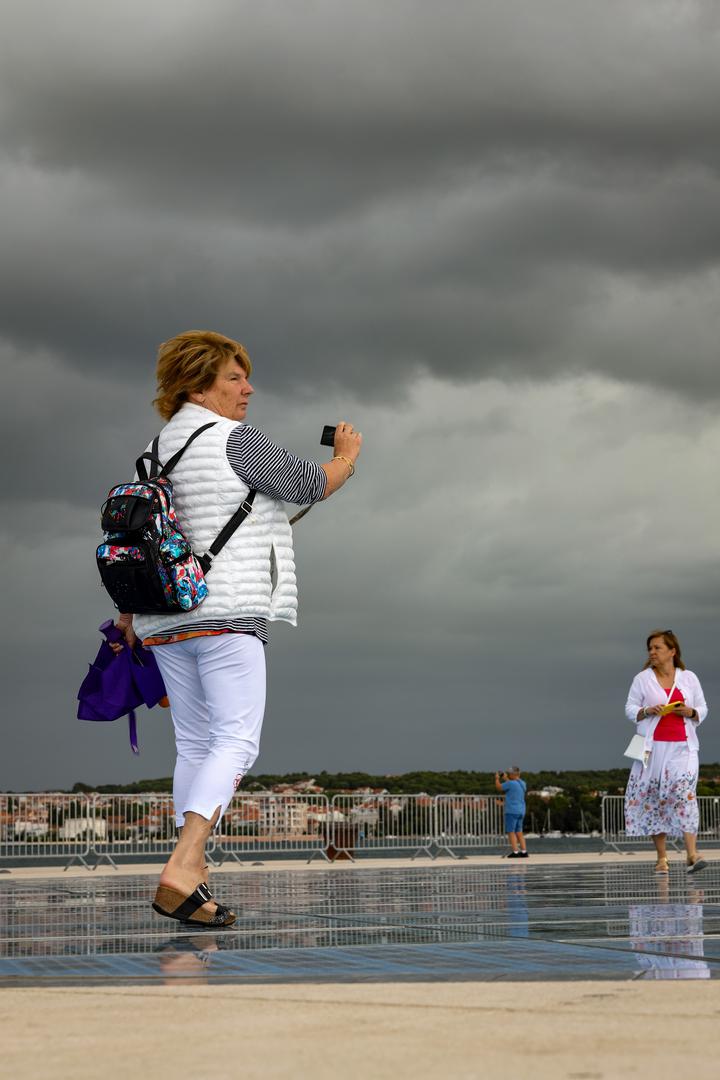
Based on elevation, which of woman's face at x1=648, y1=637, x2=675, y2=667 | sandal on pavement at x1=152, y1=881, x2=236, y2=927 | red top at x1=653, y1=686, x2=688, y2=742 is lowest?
sandal on pavement at x1=152, y1=881, x2=236, y2=927

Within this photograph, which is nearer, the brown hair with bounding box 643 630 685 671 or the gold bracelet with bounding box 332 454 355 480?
the gold bracelet with bounding box 332 454 355 480

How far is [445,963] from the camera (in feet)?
14.1

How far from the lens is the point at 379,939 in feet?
17.2

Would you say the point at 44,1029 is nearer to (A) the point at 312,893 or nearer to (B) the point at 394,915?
(B) the point at 394,915

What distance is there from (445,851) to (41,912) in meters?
23.5

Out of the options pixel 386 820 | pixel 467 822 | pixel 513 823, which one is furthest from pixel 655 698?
pixel 467 822

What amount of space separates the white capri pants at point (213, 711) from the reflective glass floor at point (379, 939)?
0.58 meters

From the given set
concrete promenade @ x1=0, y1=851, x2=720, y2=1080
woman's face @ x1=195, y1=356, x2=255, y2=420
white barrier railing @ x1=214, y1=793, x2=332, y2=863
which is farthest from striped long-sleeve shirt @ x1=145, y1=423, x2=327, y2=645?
white barrier railing @ x1=214, y1=793, x2=332, y2=863

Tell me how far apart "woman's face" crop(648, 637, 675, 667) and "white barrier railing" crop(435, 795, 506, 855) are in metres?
18.1

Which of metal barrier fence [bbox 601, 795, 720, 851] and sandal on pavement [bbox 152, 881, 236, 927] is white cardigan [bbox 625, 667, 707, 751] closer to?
sandal on pavement [bbox 152, 881, 236, 927]

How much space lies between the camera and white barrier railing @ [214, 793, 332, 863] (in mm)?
29125

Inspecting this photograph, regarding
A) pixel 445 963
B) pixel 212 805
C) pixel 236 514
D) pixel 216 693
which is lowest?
pixel 445 963

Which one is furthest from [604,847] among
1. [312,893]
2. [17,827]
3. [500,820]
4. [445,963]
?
[445,963]

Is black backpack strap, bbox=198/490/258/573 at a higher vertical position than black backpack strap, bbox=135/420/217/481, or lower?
lower
